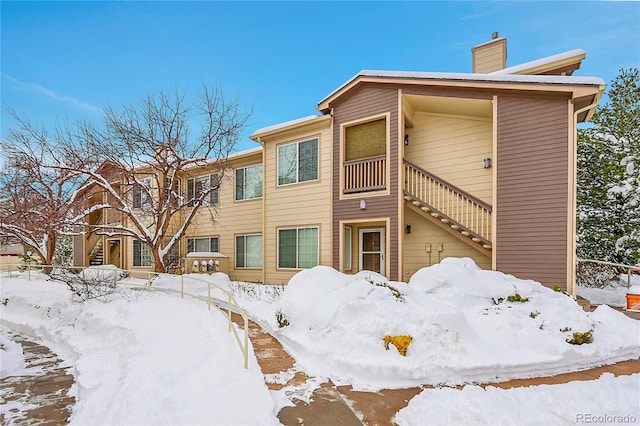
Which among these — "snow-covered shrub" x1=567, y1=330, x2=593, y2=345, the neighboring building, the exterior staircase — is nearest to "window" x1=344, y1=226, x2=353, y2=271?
the neighboring building

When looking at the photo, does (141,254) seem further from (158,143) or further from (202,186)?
(158,143)

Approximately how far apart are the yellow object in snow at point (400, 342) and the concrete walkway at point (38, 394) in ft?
15.7

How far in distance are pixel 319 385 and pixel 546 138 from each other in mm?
7624

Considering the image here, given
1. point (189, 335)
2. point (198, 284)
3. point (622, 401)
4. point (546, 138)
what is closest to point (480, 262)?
point (546, 138)

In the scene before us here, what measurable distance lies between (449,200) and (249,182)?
8.26 meters

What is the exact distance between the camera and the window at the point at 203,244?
604 inches

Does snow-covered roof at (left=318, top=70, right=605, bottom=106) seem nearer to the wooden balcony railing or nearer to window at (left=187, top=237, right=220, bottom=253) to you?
the wooden balcony railing

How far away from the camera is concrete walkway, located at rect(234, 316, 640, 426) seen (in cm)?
359

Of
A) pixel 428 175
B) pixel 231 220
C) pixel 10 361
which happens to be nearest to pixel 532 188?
pixel 428 175

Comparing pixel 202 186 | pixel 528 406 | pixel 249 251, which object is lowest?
pixel 528 406

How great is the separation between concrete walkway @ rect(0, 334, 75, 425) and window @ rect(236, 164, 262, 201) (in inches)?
320

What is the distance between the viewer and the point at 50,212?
42.8 feet

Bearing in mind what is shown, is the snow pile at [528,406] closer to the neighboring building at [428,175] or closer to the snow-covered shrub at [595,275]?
the neighboring building at [428,175]

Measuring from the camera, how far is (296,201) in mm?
12023
